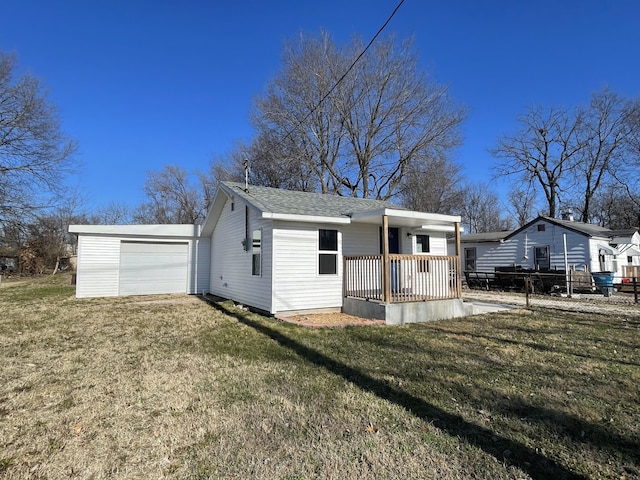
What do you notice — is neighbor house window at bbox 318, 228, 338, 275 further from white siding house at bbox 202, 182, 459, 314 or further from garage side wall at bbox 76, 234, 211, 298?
garage side wall at bbox 76, 234, 211, 298

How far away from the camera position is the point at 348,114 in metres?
23.0

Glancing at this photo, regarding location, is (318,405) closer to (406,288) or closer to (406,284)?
(406,288)

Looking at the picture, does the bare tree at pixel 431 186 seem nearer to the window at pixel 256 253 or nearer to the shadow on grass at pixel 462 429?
the window at pixel 256 253

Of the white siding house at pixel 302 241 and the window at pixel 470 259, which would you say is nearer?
the white siding house at pixel 302 241

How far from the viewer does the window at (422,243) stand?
1167cm

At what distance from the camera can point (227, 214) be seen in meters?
12.7

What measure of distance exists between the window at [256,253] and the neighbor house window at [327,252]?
159cm

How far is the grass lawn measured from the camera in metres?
2.64

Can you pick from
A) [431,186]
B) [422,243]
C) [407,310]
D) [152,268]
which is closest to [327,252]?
[407,310]

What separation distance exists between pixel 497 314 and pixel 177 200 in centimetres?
3228

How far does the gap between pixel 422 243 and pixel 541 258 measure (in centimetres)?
1128

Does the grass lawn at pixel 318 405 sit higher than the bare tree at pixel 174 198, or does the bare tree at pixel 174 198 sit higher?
the bare tree at pixel 174 198

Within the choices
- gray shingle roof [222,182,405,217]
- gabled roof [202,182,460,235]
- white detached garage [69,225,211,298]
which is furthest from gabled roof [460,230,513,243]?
white detached garage [69,225,211,298]

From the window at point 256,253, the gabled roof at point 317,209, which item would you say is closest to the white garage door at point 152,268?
the gabled roof at point 317,209
